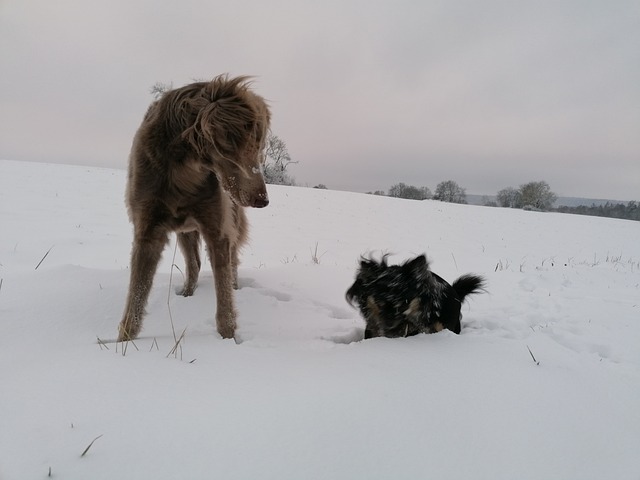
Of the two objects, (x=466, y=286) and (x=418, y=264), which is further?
(x=466, y=286)

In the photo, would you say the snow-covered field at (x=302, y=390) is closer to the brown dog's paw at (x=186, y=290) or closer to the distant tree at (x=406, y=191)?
the brown dog's paw at (x=186, y=290)

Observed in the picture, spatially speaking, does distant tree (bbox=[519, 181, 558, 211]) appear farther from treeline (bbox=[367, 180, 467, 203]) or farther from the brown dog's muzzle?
the brown dog's muzzle

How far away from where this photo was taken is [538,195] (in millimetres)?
61031

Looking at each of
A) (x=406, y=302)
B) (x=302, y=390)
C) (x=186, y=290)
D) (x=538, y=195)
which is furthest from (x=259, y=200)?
(x=538, y=195)

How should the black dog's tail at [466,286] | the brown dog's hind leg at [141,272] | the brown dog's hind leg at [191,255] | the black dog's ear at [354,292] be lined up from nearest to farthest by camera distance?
the brown dog's hind leg at [141,272]
the black dog's ear at [354,292]
the black dog's tail at [466,286]
the brown dog's hind leg at [191,255]

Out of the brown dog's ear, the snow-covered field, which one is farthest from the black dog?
the brown dog's ear

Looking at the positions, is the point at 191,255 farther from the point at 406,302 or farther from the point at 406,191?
the point at 406,191

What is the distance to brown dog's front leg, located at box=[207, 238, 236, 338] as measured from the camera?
8.13 feet

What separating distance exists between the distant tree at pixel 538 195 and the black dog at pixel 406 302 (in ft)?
222

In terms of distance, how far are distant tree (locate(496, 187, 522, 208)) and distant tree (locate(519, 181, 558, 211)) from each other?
3.33ft

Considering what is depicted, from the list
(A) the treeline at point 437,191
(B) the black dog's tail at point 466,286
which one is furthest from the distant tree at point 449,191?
(B) the black dog's tail at point 466,286

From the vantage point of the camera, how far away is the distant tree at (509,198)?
2517 inches

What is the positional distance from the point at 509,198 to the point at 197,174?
74.6 meters

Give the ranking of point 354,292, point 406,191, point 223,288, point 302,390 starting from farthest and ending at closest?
point 406,191 < point 354,292 < point 223,288 < point 302,390
